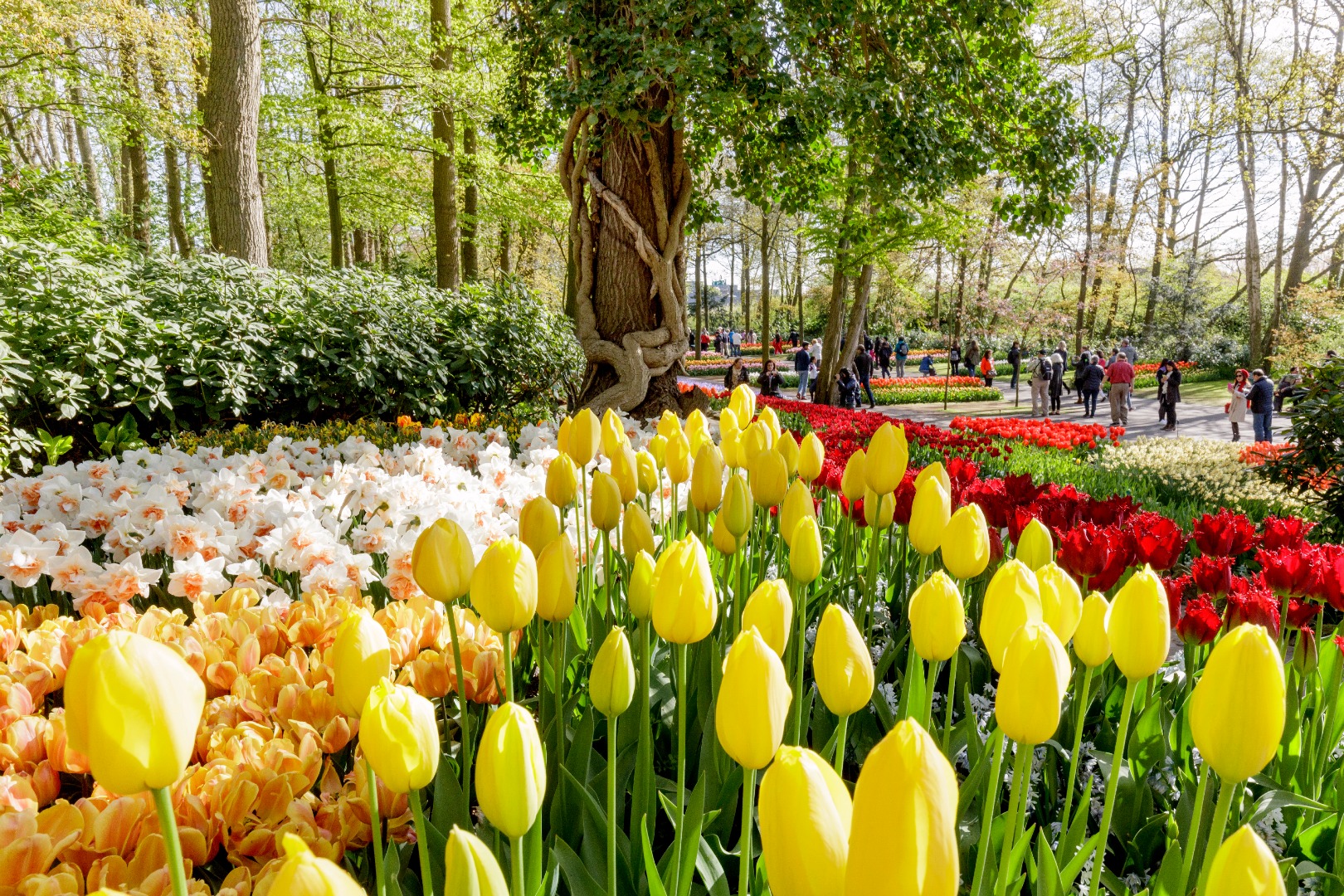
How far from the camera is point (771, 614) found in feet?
3.18

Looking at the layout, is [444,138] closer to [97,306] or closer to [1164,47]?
[97,306]

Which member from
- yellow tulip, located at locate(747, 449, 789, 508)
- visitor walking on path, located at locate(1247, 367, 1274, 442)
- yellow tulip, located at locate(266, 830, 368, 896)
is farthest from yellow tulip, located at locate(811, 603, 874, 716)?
visitor walking on path, located at locate(1247, 367, 1274, 442)

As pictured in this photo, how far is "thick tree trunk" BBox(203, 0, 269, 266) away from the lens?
26.9 ft

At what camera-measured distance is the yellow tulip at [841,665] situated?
886 mm

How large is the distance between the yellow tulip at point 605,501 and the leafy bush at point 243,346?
435cm

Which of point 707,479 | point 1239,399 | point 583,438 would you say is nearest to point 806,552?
point 707,479

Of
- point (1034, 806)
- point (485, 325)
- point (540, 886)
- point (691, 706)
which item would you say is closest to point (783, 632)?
point (540, 886)

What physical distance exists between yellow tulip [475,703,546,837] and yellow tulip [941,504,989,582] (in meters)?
0.85

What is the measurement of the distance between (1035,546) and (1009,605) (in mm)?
469

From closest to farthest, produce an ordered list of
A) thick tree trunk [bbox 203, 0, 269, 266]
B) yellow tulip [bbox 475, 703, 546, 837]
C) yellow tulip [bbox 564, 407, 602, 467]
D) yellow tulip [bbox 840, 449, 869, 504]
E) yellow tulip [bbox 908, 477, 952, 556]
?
1. yellow tulip [bbox 475, 703, 546, 837]
2. yellow tulip [bbox 908, 477, 952, 556]
3. yellow tulip [bbox 840, 449, 869, 504]
4. yellow tulip [bbox 564, 407, 602, 467]
5. thick tree trunk [bbox 203, 0, 269, 266]

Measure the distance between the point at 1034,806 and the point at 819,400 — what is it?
14.8 metres

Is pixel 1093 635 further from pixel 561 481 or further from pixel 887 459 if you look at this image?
pixel 561 481

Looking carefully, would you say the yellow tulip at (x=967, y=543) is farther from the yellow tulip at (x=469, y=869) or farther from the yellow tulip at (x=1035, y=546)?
the yellow tulip at (x=469, y=869)

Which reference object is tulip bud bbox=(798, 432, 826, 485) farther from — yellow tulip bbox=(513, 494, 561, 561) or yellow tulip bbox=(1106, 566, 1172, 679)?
yellow tulip bbox=(1106, 566, 1172, 679)
